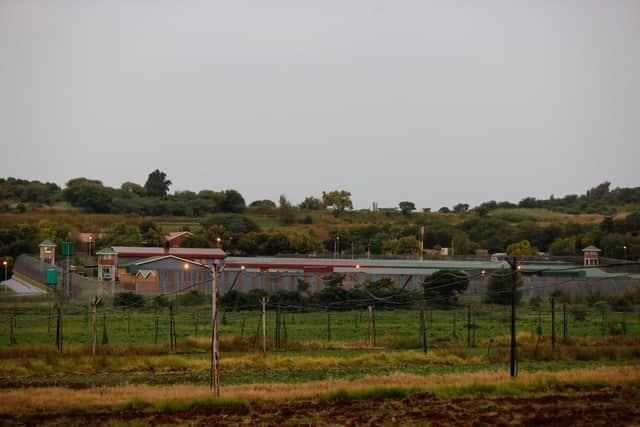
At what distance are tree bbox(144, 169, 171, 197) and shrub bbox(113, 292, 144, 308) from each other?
110 metres

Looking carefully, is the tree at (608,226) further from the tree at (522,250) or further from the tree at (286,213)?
the tree at (286,213)

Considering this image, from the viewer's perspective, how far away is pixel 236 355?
109ft

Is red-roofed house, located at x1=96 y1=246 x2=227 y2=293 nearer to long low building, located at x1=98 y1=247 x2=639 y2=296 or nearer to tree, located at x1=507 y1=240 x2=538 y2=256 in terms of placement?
long low building, located at x1=98 y1=247 x2=639 y2=296

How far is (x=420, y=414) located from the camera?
20828mm

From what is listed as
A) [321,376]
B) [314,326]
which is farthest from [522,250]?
[321,376]

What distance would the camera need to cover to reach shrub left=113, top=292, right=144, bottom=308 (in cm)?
5626

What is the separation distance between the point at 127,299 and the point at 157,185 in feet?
373

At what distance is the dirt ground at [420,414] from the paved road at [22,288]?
42318mm

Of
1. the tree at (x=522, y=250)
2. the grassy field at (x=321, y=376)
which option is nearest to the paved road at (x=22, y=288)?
the grassy field at (x=321, y=376)

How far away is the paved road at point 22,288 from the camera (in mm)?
62400

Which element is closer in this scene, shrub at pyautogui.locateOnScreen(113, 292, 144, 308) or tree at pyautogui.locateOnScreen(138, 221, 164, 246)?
shrub at pyautogui.locateOnScreen(113, 292, 144, 308)

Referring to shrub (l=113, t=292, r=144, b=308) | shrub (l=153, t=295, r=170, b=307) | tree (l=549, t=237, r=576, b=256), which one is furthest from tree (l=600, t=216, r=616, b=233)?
shrub (l=113, t=292, r=144, b=308)

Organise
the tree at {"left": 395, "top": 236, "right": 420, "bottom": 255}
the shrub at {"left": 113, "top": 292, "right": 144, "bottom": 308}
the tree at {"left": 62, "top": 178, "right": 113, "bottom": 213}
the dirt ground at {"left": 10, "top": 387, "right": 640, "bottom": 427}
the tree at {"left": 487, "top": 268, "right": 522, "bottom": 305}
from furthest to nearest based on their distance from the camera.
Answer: the tree at {"left": 62, "top": 178, "right": 113, "bottom": 213} < the tree at {"left": 395, "top": 236, "right": 420, "bottom": 255} < the tree at {"left": 487, "top": 268, "right": 522, "bottom": 305} < the shrub at {"left": 113, "top": 292, "right": 144, "bottom": 308} < the dirt ground at {"left": 10, "top": 387, "right": 640, "bottom": 427}

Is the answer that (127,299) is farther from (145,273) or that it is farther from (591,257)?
(591,257)
